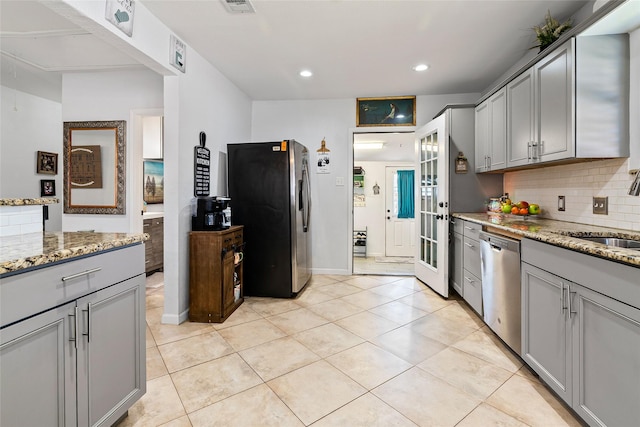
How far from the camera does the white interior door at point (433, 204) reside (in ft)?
10.9

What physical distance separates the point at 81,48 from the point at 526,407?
4.45 metres

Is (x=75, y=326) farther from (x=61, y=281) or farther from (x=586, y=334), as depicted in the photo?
(x=586, y=334)

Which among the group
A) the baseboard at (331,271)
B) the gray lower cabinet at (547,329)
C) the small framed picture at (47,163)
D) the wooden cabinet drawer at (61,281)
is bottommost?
the baseboard at (331,271)

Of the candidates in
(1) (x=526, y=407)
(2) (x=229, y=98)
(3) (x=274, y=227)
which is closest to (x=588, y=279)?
(1) (x=526, y=407)

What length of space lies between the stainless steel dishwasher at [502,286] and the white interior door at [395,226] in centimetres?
353

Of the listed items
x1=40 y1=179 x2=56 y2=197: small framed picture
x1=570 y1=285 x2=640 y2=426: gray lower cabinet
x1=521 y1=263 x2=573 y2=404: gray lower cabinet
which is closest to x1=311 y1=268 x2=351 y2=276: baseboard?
x1=521 y1=263 x2=573 y2=404: gray lower cabinet

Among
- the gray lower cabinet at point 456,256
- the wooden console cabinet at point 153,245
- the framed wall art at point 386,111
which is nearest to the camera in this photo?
the gray lower cabinet at point 456,256

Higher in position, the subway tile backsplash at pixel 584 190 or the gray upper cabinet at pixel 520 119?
the gray upper cabinet at pixel 520 119

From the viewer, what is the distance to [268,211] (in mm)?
3400

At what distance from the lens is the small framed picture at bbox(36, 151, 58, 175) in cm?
421

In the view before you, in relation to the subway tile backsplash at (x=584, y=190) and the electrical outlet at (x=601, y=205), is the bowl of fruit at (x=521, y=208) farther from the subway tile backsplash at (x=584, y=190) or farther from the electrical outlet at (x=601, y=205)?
the electrical outlet at (x=601, y=205)

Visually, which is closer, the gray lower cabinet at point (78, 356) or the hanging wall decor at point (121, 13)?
the gray lower cabinet at point (78, 356)

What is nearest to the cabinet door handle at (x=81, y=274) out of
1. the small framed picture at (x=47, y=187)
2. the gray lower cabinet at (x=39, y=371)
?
the gray lower cabinet at (x=39, y=371)

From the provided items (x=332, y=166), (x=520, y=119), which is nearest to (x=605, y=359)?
(x=520, y=119)
